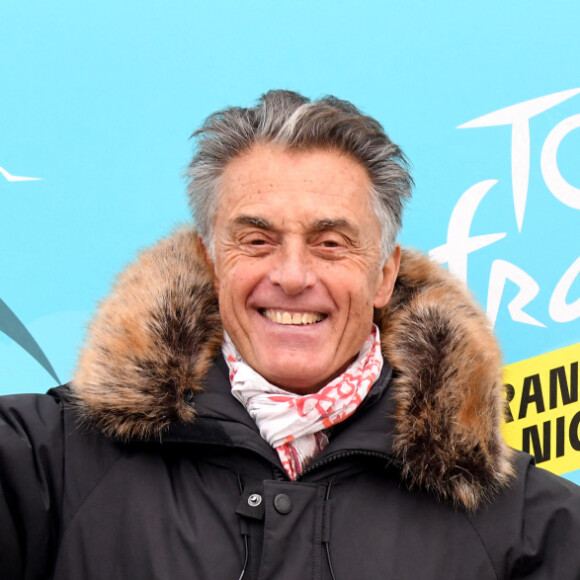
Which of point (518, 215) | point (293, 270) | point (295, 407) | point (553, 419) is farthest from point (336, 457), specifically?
point (518, 215)

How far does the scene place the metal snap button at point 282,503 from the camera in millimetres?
1593

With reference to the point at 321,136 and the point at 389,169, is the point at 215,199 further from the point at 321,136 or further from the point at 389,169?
the point at 389,169

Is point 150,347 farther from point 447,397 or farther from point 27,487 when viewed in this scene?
point 447,397

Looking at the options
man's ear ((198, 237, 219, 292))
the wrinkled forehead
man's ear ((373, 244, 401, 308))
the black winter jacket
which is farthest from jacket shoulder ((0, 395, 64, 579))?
man's ear ((373, 244, 401, 308))

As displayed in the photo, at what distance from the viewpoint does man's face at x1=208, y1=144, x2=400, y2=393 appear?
1753mm

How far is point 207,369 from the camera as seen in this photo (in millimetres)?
1802

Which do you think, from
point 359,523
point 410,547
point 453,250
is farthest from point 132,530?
point 453,250

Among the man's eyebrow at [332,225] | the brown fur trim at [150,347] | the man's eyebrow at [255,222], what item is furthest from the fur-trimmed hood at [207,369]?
the man's eyebrow at [332,225]

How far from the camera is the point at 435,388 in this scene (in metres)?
1.81

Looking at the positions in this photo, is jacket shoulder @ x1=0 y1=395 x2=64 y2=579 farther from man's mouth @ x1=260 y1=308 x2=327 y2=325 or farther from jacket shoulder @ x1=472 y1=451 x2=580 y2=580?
jacket shoulder @ x1=472 y1=451 x2=580 y2=580

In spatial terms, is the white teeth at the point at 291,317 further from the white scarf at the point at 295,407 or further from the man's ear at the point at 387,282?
the man's ear at the point at 387,282

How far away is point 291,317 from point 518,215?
0.97 m

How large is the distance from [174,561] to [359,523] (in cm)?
38

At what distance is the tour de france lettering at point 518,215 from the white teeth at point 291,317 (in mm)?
762
